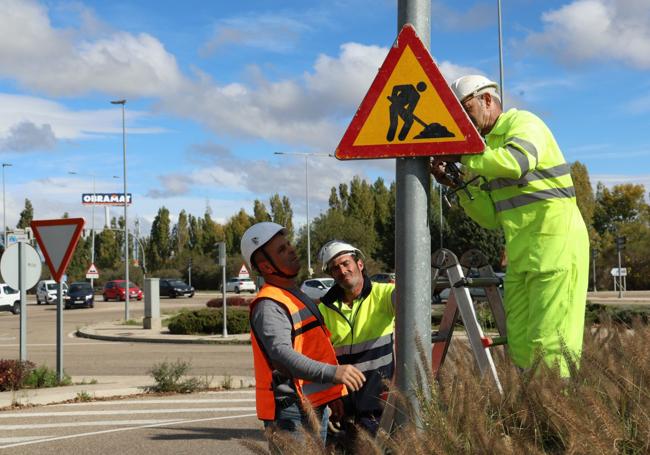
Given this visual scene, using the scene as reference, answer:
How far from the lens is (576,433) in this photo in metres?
2.51

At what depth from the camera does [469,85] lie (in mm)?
4148

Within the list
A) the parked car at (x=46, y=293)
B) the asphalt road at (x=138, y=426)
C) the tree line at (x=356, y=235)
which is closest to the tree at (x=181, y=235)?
the tree line at (x=356, y=235)

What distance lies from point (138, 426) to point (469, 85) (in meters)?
6.14

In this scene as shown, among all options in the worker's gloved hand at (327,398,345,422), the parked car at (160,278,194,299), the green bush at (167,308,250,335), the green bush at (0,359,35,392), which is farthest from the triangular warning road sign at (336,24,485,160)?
the parked car at (160,278,194,299)

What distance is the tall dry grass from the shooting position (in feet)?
8.52

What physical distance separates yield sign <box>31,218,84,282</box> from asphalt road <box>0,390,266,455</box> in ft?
8.21

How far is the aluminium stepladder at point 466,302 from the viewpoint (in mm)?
4000

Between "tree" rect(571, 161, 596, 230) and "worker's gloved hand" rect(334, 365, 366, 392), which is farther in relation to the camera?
"tree" rect(571, 161, 596, 230)

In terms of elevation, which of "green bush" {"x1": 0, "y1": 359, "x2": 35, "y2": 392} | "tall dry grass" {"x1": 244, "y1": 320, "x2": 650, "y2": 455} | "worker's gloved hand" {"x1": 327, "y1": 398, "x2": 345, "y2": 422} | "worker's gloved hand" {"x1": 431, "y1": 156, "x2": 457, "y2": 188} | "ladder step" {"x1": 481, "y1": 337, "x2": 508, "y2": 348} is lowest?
"green bush" {"x1": 0, "y1": 359, "x2": 35, "y2": 392}

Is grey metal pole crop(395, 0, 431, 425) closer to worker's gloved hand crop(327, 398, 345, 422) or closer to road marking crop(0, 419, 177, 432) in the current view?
worker's gloved hand crop(327, 398, 345, 422)

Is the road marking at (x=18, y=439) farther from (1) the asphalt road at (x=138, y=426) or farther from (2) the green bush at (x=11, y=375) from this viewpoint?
(2) the green bush at (x=11, y=375)

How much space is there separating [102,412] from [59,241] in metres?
3.47

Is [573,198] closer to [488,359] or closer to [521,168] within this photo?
[521,168]

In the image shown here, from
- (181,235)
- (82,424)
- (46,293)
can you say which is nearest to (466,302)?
(82,424)
